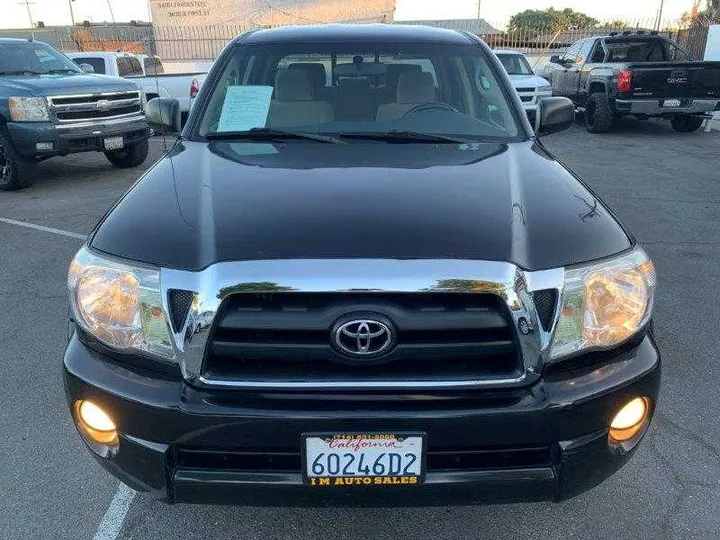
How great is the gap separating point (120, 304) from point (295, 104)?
168cm

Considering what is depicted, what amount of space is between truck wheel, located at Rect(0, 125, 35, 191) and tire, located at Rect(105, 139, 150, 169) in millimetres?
1507

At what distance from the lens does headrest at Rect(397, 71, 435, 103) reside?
3305mm

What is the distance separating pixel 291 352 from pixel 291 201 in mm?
593

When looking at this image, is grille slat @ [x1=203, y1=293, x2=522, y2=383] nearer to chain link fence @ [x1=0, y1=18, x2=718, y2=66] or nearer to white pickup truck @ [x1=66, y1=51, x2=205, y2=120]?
white pickup truck @ [x1=66, y1=51, x2=205, y2=120]

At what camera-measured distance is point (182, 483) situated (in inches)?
72.7

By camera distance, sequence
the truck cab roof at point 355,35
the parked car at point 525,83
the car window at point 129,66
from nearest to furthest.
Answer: the truck cab roof at point 355,35 → the parked car at point 525,83 → the car window at point 129,66

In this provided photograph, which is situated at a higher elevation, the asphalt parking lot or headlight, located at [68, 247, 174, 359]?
headlight, located at [68, 247, 174, 359]

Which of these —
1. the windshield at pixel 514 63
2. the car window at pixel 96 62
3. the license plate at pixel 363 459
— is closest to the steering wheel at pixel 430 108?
the license plate at pixel 363 459

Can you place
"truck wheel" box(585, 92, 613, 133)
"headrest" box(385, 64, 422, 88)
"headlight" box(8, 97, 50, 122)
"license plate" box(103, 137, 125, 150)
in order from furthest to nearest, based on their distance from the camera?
"truck wheel" box(585, 92, 613, 133) < "license plate" box(103, 137, 125, 150) < "headlight" box(8, 97, 50, 122) < "headrest" box(385, 64, 422, 88)

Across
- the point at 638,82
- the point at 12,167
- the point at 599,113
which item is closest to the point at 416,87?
the point at 12,167

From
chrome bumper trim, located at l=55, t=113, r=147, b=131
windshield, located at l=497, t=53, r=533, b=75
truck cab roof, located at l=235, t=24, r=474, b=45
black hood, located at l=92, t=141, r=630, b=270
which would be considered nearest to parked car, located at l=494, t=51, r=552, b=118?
windshield, located at l=497, t=53, r=533, b=75

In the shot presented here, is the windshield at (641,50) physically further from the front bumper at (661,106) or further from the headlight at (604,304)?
the headlight at (604,304)

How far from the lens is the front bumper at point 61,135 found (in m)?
7.70

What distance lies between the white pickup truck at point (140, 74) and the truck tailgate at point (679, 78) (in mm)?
8021
